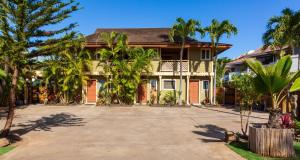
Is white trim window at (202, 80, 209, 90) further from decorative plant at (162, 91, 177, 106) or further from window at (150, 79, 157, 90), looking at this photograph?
window at (150, 79, 157, 90)

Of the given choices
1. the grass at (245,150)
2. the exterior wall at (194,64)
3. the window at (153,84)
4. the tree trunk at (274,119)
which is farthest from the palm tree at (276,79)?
the window at (153,84)

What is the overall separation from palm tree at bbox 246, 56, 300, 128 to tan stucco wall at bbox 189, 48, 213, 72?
18.7 m

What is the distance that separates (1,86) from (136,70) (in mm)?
10093

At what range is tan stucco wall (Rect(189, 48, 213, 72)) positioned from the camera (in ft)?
90.6

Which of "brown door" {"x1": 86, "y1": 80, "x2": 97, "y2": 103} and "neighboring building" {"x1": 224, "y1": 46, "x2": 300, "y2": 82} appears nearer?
"brown door" {"x1": 86, "y1": 80, "x2": 97, "y2": 103}

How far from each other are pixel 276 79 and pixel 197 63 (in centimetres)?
1949

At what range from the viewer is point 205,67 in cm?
2762

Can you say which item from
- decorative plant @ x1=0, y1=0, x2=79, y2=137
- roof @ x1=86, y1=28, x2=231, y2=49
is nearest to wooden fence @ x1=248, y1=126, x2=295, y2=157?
decorative plant @ x1=0, y1=0, x2=79, y2=137

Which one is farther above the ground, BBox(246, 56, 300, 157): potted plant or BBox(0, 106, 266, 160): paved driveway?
BBox(246, 56, 300, 157): potted plant

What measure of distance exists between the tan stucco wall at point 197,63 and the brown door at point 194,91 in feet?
4.22

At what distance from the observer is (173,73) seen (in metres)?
27.2

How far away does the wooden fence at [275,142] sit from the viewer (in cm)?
832

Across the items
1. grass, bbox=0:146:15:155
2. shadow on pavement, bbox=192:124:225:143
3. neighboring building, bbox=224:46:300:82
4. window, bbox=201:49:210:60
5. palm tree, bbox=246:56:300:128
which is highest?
neighboring building, bbox=224:46:300:82

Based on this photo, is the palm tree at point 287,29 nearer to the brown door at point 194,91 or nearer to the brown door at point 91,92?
the brown door at point 194,91
